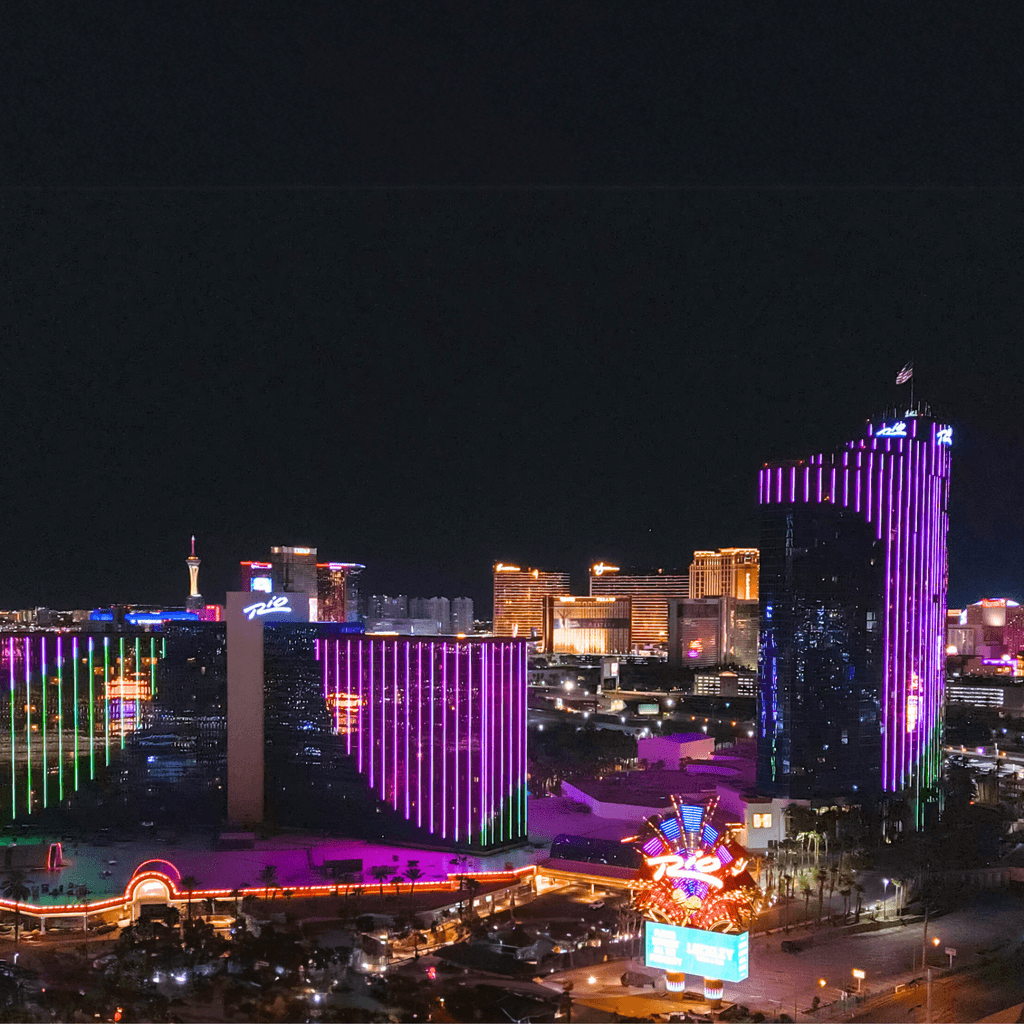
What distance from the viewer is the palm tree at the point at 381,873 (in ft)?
158

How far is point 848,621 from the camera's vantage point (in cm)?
6388

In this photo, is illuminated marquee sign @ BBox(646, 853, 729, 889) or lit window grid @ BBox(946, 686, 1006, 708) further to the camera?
lit window grid @ BBox(946, 686, 1006, 708)

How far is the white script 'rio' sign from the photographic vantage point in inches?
2281

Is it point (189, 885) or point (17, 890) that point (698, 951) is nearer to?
point (189, 885)

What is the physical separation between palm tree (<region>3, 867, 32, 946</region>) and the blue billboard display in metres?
22.4

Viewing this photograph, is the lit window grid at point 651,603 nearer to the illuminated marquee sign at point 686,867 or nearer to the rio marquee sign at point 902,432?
the rio marquee sign at point 902,432

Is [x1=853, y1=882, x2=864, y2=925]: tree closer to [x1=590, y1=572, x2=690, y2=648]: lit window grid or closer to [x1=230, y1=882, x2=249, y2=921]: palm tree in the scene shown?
[x1=230, y1=882, x2=249, y2=921]: palm tree

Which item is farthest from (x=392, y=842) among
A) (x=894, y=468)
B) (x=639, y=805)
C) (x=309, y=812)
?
(x=894, y=468)

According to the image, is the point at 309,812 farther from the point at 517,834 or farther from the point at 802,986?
the point at 802,986

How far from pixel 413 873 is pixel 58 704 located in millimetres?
21022

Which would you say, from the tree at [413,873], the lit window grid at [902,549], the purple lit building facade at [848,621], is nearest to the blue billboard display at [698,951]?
the tree at [413,873]

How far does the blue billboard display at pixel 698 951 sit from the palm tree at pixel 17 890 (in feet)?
73.5

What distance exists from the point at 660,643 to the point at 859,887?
146 meters

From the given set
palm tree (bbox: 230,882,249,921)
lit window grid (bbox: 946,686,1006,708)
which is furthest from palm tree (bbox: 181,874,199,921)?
lit window grid (bbox: 946,686,1006,708)
